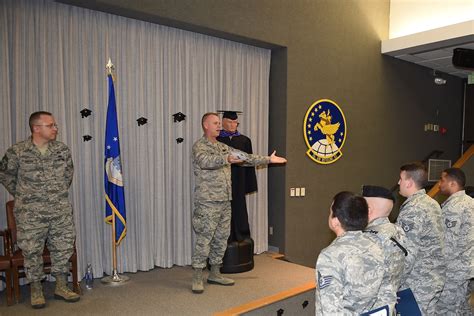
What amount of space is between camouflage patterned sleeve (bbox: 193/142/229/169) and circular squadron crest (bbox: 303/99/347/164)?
1.92 metres

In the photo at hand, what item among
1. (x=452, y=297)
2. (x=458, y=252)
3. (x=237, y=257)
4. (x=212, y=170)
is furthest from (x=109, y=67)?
(x=452, y=297)

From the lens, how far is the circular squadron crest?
17.7 ft

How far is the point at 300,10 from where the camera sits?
521 centimetres

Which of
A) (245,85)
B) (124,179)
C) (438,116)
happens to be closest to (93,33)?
(124,179)

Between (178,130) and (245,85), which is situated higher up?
(245,85)

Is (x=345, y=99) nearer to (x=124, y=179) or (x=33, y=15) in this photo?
(x=124, y=179)

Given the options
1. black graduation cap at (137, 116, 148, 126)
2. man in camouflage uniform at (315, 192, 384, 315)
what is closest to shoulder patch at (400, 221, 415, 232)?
man in camouflage uniform at (315, 192, 384, 315)

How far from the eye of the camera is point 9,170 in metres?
3.28

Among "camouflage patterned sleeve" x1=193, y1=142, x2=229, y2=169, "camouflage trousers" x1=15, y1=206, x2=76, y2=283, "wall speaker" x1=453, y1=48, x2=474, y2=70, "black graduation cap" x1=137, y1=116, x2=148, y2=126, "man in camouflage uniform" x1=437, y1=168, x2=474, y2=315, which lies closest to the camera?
"camouflage trousers" x1=15, y1=206, x2=76, y2=283

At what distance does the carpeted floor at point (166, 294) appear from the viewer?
3256 mm

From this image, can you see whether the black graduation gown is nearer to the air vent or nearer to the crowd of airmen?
the crowd of airmen

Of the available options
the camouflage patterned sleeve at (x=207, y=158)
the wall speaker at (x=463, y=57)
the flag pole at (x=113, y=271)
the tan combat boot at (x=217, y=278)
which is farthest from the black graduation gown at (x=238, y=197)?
the wall speaker at (x=463, y=57)

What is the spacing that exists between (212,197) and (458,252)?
2.24m

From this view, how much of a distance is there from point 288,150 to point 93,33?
2.74 meters
